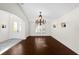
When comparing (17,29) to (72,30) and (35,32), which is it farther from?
(72,30)

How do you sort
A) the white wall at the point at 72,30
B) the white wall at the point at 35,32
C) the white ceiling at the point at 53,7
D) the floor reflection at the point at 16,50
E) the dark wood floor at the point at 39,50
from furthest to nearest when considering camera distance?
the white wall at the point at 35,32 → the white ceiling at the point at 53,7 → the floor reflection at the point at 16,50 → the dark wood floor at the point at 39,50 → the white wall at the point at 72,30

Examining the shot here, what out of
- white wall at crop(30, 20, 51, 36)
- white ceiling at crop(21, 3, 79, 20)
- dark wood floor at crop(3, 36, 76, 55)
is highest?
white ceiling at crop(21, 3, 79, 20)

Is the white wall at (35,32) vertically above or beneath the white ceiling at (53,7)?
beneath

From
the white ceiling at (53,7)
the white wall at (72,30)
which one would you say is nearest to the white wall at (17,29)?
the white ceiling at (53,7)

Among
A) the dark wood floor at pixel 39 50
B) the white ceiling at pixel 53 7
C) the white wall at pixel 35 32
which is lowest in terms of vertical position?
the dark wood floor at pixel 39 50

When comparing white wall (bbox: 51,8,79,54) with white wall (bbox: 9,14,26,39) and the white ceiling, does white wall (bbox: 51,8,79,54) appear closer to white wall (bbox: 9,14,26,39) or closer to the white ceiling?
the white ceiling

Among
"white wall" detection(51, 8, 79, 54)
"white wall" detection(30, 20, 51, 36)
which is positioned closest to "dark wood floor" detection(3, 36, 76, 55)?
"white wall" detection(51, 8, 79, 54)

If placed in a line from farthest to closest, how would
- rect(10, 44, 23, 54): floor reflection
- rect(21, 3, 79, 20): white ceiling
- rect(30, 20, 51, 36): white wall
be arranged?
rect(30, 20, 51, 36): white wall
rect(21, 3, 79, 20): white ceiling
rect(10, 44, 23, 54): floor reflection

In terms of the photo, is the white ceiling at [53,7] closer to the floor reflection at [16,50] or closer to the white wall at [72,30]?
the white wall at [72,30]

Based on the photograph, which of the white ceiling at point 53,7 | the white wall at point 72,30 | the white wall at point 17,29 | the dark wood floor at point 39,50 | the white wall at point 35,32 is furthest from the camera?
the white wall at point 35,32

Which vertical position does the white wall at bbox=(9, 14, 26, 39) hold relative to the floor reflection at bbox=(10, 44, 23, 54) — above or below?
above

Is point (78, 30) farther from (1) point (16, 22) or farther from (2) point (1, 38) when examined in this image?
(1) point (16, 22)

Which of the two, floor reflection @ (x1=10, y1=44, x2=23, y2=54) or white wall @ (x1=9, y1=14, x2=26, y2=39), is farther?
white wall @ (x1=9, y1=14, x2=26, y2=39)
